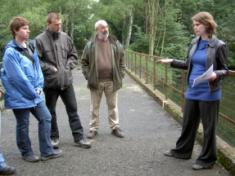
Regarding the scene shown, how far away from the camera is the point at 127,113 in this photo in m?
9.77

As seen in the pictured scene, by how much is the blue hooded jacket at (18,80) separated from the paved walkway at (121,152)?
842 millimetres

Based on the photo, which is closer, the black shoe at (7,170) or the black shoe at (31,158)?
the black shoe at (7,170)

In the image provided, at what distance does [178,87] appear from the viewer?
29.4ft

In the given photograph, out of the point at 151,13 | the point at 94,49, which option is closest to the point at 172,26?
the point at 151,13

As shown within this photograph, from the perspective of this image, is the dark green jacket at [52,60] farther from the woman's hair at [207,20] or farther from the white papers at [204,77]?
the woman's hair at [207,20]

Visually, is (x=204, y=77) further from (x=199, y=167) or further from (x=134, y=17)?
(x=134, y=17)

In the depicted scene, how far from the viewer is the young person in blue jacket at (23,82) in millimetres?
5473

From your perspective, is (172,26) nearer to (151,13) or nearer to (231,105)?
(151,13)

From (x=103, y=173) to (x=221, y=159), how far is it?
4.93 ft

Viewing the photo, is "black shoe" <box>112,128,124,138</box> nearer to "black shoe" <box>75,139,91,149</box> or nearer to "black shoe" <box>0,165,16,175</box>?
"black shoe" <box>75,139,91,149</box>

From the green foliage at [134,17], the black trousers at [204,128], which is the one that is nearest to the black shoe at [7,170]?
the black trousers at [204,128]

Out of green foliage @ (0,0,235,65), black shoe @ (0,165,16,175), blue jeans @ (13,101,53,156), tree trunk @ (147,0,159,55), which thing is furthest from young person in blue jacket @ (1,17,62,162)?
tree trunk @ (147,0,159,55)

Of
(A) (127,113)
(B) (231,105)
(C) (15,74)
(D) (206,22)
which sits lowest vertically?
(A) (127,113)

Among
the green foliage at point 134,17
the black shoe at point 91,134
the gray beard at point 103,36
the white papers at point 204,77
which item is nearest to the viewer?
the white papers at point 204,77
